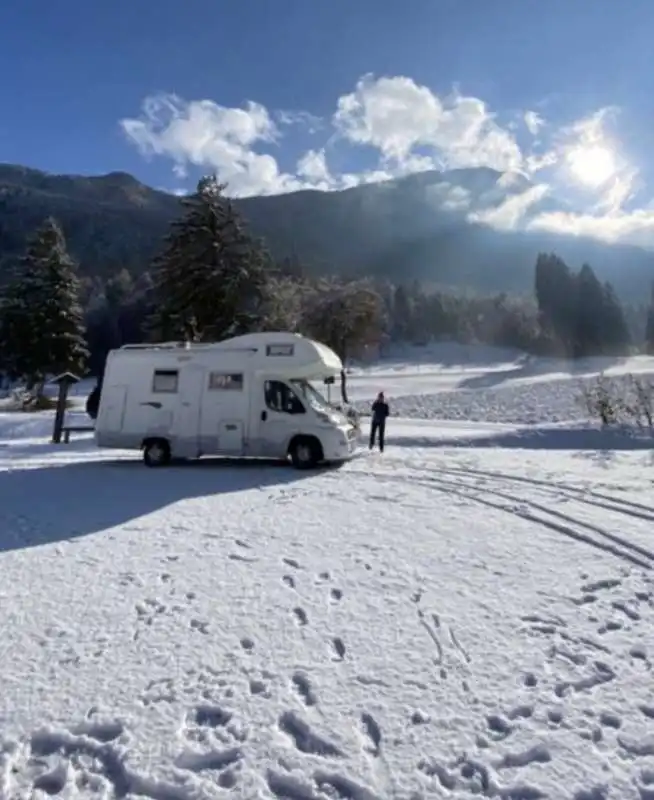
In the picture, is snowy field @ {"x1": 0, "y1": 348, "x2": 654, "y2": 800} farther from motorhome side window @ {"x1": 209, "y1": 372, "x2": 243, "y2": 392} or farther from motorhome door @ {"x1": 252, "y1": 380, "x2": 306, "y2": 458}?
motorhome side window @ {"x1": 209, "y1": 372, "x2": 243, "y2": 392}

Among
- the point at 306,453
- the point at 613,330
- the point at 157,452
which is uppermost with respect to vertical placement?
the point at 613,330

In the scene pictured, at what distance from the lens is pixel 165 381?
1578cm

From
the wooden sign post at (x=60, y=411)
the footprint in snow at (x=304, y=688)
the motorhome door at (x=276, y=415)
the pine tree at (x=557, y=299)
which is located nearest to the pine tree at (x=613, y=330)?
the pine tree at (x=557, y=299)

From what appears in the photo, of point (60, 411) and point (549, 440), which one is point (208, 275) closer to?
point (60, 411)

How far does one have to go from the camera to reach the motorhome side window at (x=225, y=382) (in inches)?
608

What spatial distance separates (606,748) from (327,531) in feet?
17.7

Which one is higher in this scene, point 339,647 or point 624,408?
point 624,408

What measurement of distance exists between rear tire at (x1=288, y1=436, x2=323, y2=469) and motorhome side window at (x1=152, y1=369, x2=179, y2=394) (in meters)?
3.59

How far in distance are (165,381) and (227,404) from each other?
5.98ft

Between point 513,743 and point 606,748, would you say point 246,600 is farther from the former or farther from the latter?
point 606,748

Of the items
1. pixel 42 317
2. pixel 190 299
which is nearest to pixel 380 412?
pixel 190 299

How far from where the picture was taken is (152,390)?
15.8 meters

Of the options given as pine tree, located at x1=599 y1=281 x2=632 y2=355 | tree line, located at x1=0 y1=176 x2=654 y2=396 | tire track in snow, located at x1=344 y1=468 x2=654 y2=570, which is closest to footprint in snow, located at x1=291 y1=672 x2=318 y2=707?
tire track in snow, located at x1=344 y1=468 x2=654 y2=570

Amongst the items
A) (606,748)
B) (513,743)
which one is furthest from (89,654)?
(606,748)
